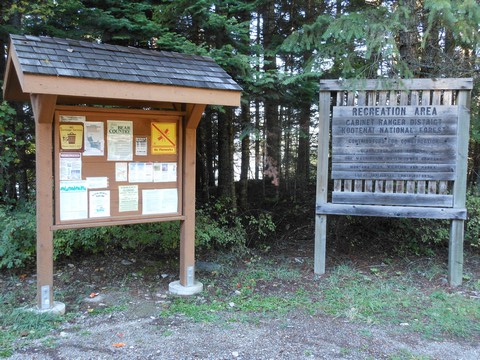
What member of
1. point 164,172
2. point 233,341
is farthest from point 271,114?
point 233,341

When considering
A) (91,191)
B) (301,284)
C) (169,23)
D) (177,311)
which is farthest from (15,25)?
(301,284)

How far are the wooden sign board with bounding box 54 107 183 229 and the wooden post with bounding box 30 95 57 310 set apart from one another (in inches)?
3.3

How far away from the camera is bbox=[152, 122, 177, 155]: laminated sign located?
15.4 ft

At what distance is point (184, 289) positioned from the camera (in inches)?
195

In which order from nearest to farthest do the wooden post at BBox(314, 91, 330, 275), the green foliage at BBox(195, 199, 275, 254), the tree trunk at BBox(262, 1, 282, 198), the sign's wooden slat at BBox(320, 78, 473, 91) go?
the sign's wooden slat at BBox(320, 78, 473, 91) → the wooden post at BBox(314, 91, 330, 275) → the green foliage at BBox(195, 199, 275, 254) → the tree trunk at BBox(262, 1, 282, 198)

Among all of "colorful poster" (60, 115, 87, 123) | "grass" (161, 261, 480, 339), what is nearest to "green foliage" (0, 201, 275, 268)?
"grass" (161, 261, 480, 339)

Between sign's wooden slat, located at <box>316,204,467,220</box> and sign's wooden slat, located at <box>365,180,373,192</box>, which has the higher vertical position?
sign's wooden slat, located at <box>365,180,373,192</box>

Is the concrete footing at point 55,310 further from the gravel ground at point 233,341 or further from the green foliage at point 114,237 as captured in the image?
the green foliage at point 114,237

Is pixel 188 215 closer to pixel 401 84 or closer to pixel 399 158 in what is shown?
pixel 399 158

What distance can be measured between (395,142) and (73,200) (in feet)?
13.8

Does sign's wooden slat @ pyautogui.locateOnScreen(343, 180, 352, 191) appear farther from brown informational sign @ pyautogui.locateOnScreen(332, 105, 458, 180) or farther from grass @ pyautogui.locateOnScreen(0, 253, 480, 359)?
grass @ pyautogui.locateOnScreen(0, 253, 480, 359)

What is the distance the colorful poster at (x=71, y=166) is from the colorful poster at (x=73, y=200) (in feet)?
0.21

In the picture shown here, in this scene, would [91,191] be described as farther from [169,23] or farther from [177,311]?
[169,23]

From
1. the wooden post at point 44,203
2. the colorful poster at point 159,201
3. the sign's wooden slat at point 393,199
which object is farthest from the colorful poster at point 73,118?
the sign's wooden slat at point 393,199
